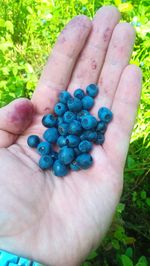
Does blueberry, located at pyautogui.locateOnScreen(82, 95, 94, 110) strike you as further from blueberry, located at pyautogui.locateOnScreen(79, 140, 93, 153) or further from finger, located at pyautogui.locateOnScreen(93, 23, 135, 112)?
blueberry, located at pyautogui.locateOnScreen(79, 140, 93, 153)

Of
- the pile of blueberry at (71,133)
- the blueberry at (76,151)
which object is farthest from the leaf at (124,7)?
the blueberry at (76,151)

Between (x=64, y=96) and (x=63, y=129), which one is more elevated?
(x=64, y=96)

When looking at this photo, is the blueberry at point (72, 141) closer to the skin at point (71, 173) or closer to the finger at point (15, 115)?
the skin at point (71, 173)

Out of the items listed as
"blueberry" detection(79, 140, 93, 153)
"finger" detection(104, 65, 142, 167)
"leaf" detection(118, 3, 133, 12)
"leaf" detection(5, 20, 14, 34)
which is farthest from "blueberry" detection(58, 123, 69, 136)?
"leaf" detection(5, 20, 14, 34)

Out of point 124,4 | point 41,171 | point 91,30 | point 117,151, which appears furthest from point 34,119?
point 124,4

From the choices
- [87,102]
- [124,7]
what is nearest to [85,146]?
[87,102]

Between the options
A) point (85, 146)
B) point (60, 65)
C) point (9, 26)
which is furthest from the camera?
point (9, 26)

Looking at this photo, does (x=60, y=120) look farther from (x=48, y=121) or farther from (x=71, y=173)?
A: (x=71, y=173)

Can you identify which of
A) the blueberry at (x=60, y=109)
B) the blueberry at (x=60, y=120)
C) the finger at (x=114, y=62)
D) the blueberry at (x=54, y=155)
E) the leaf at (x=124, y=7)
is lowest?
the blueberry at (x=54, y=155)
